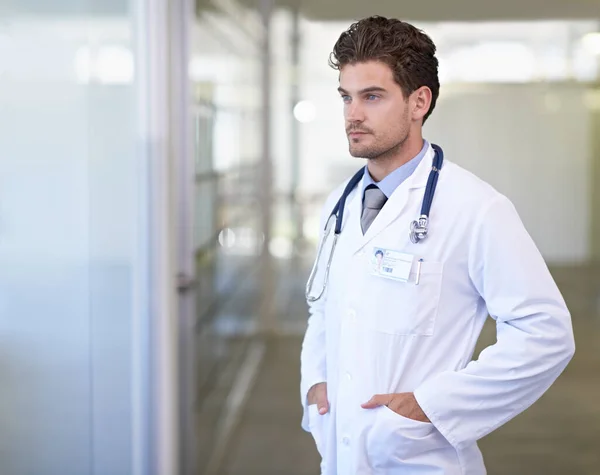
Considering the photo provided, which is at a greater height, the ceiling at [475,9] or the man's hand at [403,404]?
the ceiling at [475,9]

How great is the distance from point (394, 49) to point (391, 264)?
1.29 ft

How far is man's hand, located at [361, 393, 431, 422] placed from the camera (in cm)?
167

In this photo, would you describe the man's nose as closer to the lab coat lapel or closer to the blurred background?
the lab coat lapel

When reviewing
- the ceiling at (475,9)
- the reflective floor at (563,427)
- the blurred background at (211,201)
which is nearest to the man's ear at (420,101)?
the blurred background at (211,201)

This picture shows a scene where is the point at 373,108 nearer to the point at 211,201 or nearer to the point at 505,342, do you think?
the point at 505,342

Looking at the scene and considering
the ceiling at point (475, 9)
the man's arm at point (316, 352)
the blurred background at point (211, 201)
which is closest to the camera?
the man's arm at point (316, 352)

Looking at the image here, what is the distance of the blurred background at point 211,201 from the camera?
243 centimetres

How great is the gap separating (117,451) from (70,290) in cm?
56

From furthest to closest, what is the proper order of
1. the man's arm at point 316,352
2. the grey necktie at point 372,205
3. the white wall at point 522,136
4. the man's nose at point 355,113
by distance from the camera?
the white wall at point 522,136 < the man's arm at point 316,352 < the grey necktie at point 372,205 < the man's nose at point 355,113

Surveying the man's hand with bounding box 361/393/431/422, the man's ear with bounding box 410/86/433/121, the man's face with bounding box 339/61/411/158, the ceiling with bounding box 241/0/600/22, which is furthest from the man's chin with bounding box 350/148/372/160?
the ceiling with bounding box 241/0/600/22

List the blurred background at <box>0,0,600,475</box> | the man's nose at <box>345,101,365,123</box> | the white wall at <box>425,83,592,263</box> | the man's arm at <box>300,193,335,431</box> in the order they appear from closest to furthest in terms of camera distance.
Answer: the man's nose at <box>345,101,365,123</box>
the man's arm at <box>300,193,335,431</box>
the blurred background at <box>0,0,600,475</box>
the white wall at <box>425,83,592,263</box>

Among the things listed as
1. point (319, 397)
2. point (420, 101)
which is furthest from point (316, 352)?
point (420, 101)

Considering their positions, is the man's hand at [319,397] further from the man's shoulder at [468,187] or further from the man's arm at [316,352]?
the man's shoulder at [468,187]

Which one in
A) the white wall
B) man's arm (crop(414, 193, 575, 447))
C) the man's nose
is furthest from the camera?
the white wall
